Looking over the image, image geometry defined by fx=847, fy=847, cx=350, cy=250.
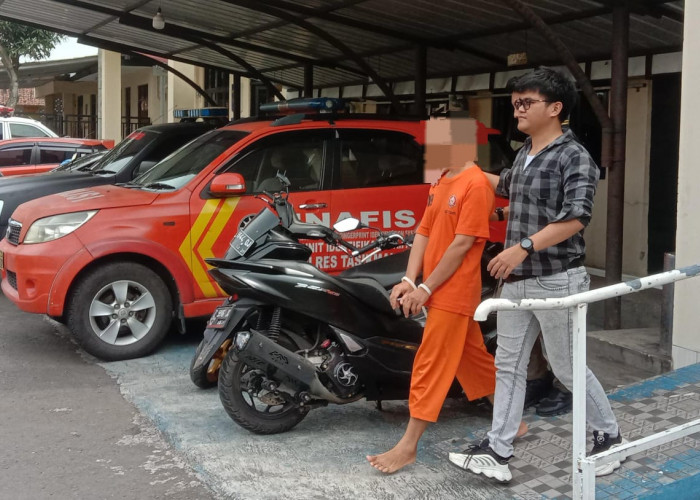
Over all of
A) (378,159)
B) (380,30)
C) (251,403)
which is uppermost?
(380,30)

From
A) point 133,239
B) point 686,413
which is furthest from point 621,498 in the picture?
point 133,239

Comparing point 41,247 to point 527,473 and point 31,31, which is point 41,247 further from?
point 31,31

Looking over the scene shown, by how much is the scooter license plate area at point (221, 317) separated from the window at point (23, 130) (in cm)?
1232

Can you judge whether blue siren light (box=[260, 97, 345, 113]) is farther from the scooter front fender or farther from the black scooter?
the scooter front fender

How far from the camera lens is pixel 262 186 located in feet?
22.4

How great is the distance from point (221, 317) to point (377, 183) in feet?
9.01

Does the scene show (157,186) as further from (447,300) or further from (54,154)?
(54,154)

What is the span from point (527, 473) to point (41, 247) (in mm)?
3974

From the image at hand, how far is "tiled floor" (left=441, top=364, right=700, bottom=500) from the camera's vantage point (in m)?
3.62

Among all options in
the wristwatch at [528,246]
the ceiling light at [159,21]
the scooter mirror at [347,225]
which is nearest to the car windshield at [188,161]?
the scooter mirror at [347,225]

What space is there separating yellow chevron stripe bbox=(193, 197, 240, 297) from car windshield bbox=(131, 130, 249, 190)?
0.39m

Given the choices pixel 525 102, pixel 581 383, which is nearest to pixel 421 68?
pixel 525 102

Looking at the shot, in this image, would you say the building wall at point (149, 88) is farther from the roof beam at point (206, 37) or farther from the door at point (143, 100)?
the roof beam at point (206, 37)

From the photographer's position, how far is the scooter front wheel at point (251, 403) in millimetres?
4586
